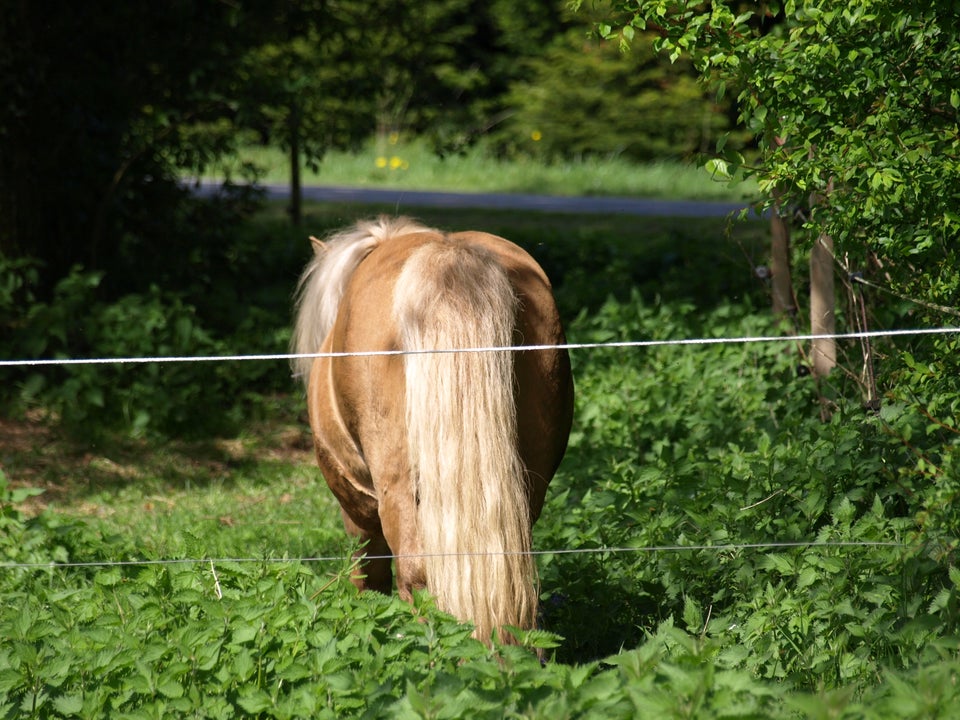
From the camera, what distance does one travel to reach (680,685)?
2352 millimetres

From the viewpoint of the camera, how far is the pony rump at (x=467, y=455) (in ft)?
11.0

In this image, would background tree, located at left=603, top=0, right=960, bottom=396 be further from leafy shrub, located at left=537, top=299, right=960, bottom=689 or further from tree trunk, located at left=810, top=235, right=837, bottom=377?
tree trunk, located at left=810, top=235, right=837, bottom=377

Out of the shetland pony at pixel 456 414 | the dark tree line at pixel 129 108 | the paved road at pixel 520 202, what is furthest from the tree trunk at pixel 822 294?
the paved road at pixel 520 202

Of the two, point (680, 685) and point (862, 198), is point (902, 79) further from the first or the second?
point (680, 685)

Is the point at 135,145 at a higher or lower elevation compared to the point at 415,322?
higher

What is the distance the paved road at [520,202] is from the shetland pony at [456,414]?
1251cm

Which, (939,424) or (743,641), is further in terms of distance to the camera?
(939,424)

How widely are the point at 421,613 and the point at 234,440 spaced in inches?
206

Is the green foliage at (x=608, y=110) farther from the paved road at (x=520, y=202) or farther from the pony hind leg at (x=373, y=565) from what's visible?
the pony hind leg at (x=373, y=565)

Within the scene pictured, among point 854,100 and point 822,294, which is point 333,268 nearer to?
point 854,100

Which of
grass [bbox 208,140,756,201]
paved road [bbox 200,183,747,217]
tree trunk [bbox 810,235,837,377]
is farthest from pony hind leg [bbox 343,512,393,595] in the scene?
grass [bbox 208,140,756,201]

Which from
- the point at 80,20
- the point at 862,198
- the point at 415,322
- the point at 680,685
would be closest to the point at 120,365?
the point at 80,20

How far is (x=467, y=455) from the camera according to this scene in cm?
339

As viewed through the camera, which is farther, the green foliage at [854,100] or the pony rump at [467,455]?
the green foliage at [854,100]
